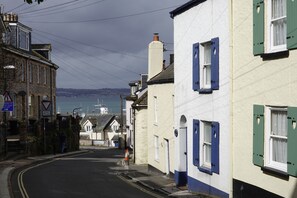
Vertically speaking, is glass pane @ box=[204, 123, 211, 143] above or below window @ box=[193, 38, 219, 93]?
below

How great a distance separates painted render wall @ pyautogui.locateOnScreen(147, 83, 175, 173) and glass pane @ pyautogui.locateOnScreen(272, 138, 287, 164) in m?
11.2

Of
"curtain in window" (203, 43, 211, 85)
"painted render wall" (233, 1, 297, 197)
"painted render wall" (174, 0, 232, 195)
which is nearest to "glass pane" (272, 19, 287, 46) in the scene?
"painted render wall" (233, 1, 297, 197)

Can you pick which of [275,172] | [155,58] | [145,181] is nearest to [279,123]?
[275,172]

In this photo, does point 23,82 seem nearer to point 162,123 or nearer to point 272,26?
point 162,123

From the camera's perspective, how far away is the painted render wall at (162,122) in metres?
24.7

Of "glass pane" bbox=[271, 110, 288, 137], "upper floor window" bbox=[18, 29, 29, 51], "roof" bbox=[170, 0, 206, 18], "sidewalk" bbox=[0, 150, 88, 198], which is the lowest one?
"sidewalk" bbox=[0, 150, 88, 198]

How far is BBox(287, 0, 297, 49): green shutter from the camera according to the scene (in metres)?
11.1

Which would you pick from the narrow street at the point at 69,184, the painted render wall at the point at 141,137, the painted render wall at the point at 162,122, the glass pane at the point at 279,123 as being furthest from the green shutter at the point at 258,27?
the painted render wall at the point at 141,137

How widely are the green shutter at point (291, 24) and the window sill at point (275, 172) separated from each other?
3.01 metres

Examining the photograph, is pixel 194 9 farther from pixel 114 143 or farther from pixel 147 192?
pixel 114 143

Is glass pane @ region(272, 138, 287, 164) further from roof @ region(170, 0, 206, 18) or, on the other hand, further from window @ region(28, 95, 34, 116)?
window @ region(28, 95, 34, 116)

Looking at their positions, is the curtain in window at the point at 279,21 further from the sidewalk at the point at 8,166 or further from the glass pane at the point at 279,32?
the sidewalk at the point at 8,166

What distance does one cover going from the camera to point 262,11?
12.6 m

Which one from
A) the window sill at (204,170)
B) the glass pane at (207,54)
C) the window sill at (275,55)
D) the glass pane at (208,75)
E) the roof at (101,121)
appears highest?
the glass pane at (207,54)
